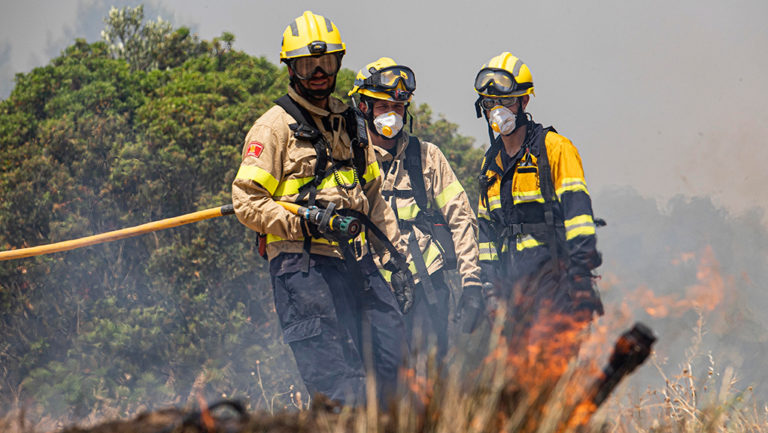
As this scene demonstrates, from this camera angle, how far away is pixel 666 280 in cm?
A: 3744

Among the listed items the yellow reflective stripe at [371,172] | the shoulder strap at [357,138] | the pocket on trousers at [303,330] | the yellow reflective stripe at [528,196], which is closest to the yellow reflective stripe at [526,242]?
the yellow reflective stripe at [528,196]

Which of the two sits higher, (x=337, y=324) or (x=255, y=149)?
(x=255, y=149)

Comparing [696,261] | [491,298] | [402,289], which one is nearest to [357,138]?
[402,289]

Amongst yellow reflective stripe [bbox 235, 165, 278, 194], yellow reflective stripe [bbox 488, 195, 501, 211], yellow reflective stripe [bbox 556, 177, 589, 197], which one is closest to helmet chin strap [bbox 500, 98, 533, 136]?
yellow reflective stripe [bbox 488, 195, 501, 211]

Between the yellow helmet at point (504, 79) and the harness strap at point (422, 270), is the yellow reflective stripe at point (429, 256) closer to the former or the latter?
the harness strap at point (422, 270)

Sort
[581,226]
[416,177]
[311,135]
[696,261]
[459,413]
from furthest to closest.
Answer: [696,261]
[416,177]
[581,226]
[311,135]
[459,413]

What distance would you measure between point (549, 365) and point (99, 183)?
14.8 m

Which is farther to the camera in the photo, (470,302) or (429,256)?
(429,256)

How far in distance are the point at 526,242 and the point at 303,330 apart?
6.11 feet

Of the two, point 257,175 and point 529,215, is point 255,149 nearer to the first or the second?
A: point 257,175

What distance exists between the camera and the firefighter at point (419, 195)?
262 inches

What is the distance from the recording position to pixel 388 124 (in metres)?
6.71

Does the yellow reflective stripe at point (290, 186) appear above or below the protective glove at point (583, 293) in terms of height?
above

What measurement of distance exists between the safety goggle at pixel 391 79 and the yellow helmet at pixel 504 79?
32.3 inches
